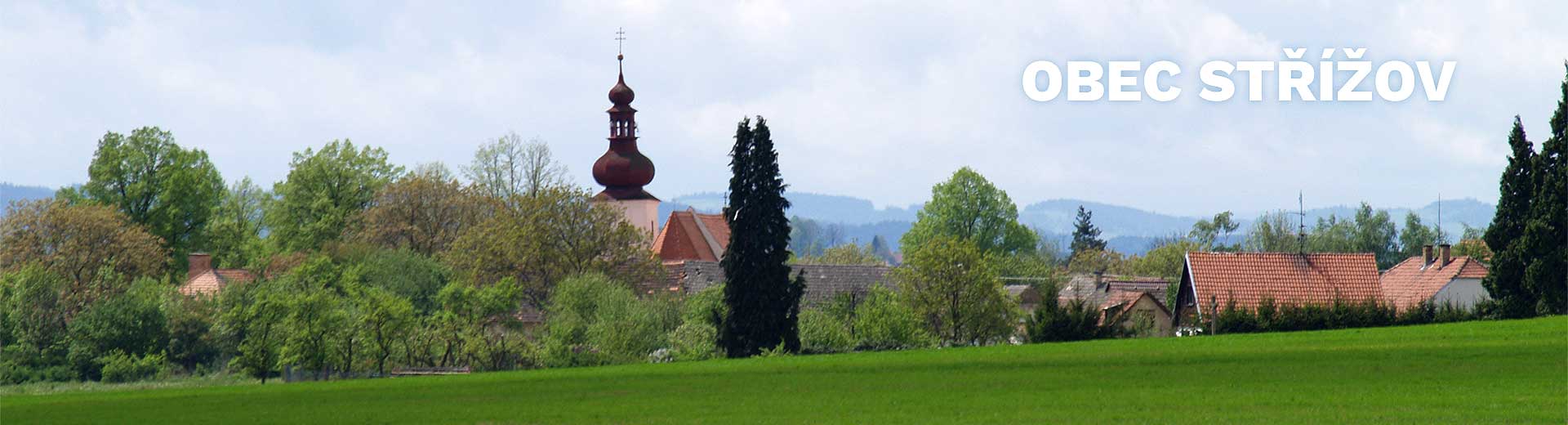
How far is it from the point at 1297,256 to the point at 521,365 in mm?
36021

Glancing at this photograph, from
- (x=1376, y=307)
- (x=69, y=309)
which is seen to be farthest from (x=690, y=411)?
(x=69, y=309)

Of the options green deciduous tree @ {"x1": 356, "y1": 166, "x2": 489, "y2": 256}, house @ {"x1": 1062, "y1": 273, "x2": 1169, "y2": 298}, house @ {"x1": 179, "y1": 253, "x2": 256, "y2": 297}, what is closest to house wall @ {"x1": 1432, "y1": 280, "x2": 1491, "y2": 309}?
house @ {"x1": 1062, "y1": 273, "x2": 1169, "y2": 298}

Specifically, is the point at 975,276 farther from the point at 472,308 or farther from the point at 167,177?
the point at 167,177

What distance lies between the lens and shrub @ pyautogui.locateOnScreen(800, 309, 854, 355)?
62.1m

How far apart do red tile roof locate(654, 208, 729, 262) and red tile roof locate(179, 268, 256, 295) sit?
1003 inches

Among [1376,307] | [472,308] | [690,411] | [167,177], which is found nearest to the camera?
[690,411]

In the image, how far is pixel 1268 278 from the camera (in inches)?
3086

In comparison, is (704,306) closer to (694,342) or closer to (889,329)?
(694,342)

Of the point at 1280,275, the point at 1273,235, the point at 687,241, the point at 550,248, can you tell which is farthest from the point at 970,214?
the point at 550,248

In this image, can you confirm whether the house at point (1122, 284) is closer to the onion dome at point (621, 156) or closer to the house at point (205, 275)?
the onion dome at point (621, 156)

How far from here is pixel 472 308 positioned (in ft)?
220

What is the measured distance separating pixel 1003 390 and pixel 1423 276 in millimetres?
61765

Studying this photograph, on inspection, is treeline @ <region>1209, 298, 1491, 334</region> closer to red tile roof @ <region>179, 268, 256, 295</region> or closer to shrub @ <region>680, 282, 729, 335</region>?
shrub @ <region>680, 282, 729, 335</region>

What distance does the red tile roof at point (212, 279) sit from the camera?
264 ft
